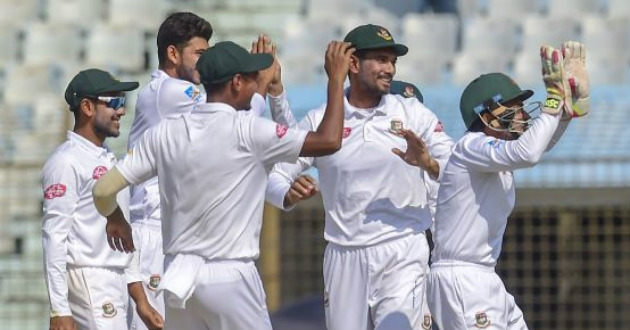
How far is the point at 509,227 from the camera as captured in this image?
13602mm

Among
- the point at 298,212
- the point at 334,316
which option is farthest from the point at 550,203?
the point at 334,316

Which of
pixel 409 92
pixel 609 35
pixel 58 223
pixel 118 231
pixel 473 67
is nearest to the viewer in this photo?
pixel 118 231

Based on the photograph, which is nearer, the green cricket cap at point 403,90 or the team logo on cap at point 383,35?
the team logo on cap at point 383,35

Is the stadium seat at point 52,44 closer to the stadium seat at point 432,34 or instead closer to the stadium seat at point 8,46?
the stadium seat at point 8,46

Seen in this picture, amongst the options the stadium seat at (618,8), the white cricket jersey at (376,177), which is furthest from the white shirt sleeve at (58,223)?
the stadium seat at (618,8)

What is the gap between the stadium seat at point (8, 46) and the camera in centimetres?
1752

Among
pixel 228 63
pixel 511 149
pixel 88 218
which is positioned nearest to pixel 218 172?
pixel 228 63

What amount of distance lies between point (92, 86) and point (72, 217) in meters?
0.70

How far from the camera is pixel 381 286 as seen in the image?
28.8ft

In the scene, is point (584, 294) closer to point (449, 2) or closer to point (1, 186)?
point (1, 186)

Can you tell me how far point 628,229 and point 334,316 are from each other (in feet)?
15.7

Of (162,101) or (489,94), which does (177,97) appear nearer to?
(162,101)

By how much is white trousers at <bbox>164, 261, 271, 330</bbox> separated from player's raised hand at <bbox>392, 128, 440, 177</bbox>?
1279mm

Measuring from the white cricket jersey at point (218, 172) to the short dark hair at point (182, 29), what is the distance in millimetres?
1718
